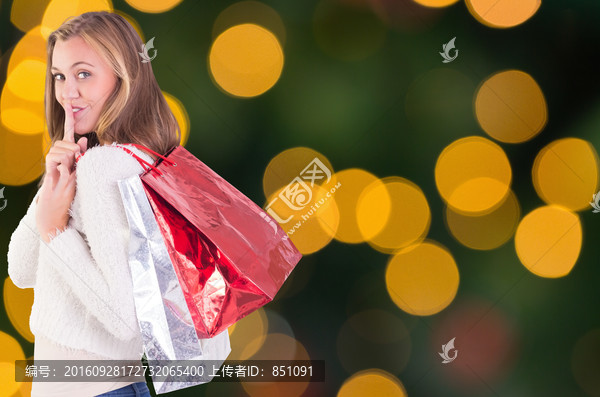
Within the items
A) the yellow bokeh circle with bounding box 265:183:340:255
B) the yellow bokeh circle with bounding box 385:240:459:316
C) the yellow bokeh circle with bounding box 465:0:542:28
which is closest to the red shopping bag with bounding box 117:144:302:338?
the yellow bokeh circle with bounding box 265:183:340:255

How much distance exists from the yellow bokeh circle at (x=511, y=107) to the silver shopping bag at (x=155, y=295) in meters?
1.05

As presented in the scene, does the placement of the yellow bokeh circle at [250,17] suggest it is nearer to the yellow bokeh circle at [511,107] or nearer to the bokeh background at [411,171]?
the bokeh background at [411,171]

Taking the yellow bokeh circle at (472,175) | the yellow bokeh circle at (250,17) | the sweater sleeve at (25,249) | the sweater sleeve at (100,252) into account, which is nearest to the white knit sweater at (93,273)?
the sweater sleeve at (100,252)

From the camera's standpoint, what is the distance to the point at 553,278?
1.37 meters

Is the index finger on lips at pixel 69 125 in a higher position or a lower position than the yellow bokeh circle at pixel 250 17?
lower

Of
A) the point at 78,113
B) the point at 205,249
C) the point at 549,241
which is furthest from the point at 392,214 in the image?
the point at 78,113

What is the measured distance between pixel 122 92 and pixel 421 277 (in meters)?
0.95

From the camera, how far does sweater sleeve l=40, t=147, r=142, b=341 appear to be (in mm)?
635

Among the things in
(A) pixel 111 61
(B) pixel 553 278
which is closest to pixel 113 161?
(A) pixel 111 61

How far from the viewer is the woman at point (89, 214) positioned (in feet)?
2.11

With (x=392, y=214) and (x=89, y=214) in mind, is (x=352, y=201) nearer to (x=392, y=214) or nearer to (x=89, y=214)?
(x=392, y=214)

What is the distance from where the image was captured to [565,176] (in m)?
1.37

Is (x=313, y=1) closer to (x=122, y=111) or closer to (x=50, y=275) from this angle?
(x=122, y=111)

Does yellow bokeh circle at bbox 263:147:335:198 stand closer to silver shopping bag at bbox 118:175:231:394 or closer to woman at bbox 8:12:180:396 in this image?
woman at bbox 8:12:180:396
